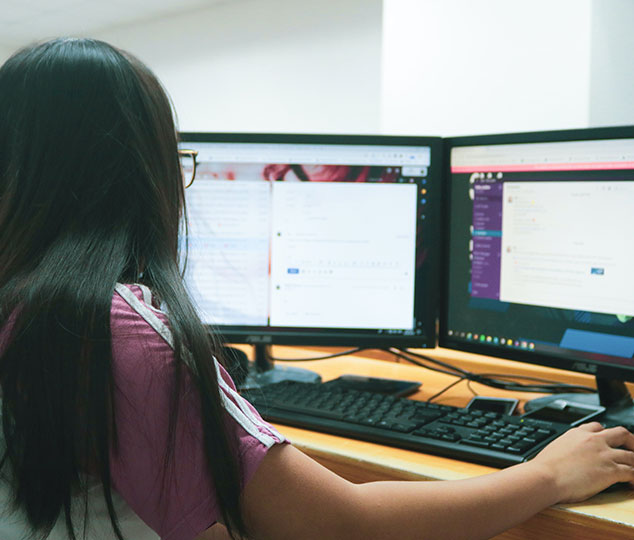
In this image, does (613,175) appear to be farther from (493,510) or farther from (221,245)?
(221,245)

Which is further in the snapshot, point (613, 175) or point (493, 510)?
point (613, 175)

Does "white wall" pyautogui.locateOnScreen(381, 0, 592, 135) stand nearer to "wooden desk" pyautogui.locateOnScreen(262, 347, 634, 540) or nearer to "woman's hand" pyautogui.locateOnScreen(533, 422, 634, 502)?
"wooden desk" pyautogui.locateOnScreen(262, 347, 634, 540)

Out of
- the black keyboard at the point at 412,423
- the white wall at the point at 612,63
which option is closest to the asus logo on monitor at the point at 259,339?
the black keyboard at the point at 412,423

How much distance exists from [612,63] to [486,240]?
1520 millimetres

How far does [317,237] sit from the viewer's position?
112 cm

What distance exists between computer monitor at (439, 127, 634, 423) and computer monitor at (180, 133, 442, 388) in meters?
A: 0.05

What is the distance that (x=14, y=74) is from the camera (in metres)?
0.61

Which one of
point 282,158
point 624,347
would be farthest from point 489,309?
point 282,158

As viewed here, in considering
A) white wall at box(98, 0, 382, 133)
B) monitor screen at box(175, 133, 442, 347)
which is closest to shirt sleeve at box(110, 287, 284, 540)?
monitor screen at box(175, 133, 442, 347)

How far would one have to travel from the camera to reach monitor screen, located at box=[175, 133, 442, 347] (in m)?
1.11

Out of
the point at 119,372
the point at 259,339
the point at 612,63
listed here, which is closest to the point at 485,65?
the point at 612,63

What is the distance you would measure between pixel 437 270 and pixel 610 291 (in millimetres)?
284

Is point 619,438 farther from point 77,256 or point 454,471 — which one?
point 77,256

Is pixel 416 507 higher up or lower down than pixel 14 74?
lower down
